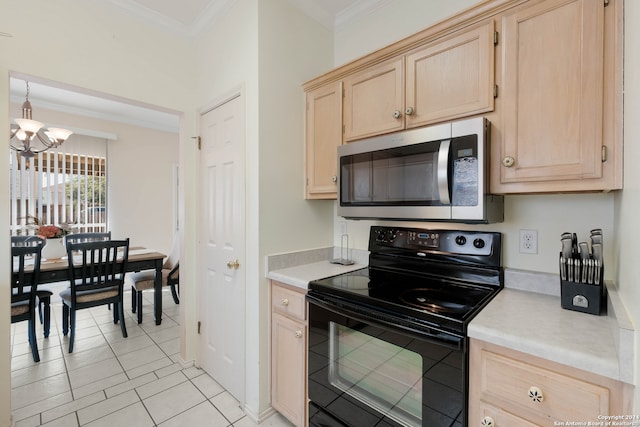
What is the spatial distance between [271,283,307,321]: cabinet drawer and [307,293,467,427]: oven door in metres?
0.10

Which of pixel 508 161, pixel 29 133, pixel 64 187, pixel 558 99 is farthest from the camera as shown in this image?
pixel 64 187

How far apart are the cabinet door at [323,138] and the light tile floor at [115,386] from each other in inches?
57.4

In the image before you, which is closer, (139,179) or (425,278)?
(425,278)

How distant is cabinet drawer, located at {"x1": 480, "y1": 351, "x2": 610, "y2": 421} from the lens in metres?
0.81

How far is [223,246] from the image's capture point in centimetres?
206

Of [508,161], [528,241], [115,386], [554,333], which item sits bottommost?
[115,386]

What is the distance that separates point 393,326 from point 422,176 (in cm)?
69

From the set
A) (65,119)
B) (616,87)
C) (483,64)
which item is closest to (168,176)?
(65,119)

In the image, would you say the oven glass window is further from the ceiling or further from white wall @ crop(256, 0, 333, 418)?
the ceiling

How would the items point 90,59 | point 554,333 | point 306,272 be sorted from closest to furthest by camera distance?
point 554,333 < point 306,272 < point 90,59

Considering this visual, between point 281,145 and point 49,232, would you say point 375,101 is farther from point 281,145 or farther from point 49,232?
point 49,232

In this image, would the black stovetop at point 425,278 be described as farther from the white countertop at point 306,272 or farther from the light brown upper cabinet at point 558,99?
the light brown upper cabinet at point 558,99

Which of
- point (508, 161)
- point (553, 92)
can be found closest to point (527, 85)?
point (553, 92)

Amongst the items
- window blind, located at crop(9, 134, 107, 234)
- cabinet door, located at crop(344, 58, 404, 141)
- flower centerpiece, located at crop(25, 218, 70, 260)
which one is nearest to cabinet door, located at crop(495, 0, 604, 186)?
cabinet door, located at crop(344, 58, 404, 141)
